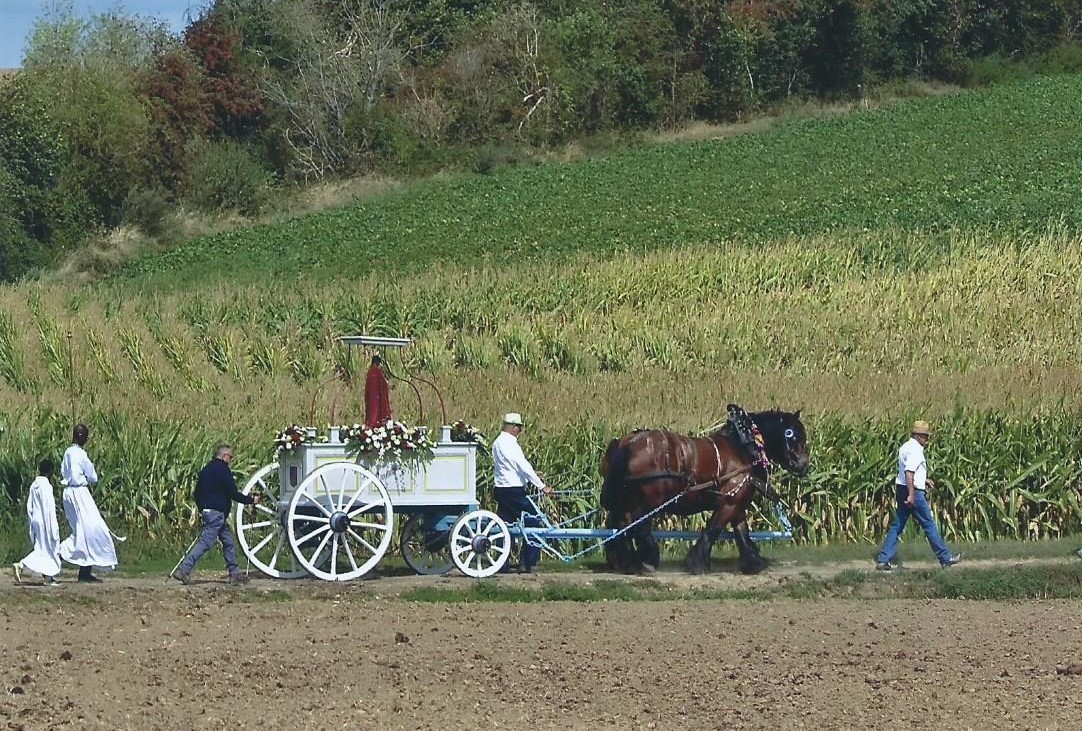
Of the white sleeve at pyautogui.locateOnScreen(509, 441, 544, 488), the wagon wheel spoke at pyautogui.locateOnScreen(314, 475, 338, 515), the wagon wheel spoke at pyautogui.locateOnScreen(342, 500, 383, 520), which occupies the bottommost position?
the wagon wheel spoke at pyautogui.locateOnScreen(342, 500, 383, 520)

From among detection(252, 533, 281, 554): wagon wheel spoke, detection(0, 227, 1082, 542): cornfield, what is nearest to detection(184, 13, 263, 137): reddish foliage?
detection(0, 227, 1082, 542): cornfield

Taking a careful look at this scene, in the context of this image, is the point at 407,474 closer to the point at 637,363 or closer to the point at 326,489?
the point at 326,489

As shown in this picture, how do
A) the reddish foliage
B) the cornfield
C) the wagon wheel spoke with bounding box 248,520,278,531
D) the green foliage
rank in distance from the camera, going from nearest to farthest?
the wagon wheel spoke with bounding box 248,520,278,531 < the cornfield < the green foliage < the reddish foliage

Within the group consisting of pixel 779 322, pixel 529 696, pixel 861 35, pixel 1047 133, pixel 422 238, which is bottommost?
pixel 529 696

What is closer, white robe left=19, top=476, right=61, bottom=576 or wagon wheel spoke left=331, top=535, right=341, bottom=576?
wagon wheel spoke left=331, top=535, right=341, bottom=576

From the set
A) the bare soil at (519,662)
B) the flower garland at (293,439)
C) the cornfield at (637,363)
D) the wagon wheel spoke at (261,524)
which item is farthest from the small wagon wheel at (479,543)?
the cornfield at (637,363)

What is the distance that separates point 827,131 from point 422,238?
20.0 m

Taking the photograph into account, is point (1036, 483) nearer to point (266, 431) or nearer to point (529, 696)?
point (266, 431)

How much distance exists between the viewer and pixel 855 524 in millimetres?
20625

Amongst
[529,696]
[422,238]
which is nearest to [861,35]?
[422,238]

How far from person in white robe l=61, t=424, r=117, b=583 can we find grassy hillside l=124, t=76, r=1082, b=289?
25.1 meters

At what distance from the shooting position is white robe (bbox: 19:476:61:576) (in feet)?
53.1

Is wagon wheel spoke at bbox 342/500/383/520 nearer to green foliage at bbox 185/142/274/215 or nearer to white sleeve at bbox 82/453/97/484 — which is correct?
white sleeve at bbox 82/453/97/484

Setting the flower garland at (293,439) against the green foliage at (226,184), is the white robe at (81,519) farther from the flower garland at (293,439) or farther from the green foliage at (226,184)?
the green foliage at (226,184)
